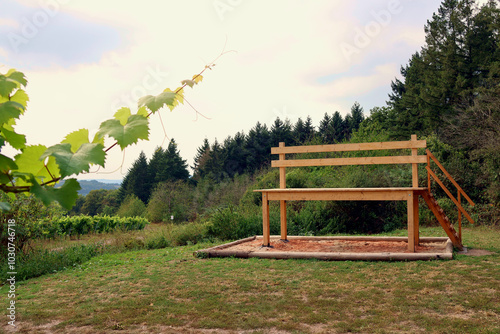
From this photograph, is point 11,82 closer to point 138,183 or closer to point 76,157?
point 76,157

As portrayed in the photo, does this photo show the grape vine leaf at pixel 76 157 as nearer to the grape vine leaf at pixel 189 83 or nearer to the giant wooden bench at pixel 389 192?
the grape vine leaf at pixel 189 83

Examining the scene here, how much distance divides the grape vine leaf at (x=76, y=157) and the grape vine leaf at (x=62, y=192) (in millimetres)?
47

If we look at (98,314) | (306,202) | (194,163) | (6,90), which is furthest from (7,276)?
(194,163)

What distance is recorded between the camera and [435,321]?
3.97 metres

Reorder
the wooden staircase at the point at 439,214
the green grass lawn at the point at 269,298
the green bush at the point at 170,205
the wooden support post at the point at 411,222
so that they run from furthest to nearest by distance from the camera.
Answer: the green bush at the point at 170,205 → the wooden staircase at the point at 439,214 → the wooden support post at the point at 411,222 → the green grass lawn at the point at 269,298

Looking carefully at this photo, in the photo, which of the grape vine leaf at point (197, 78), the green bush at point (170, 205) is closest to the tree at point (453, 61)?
the green bush at point (170, 205)

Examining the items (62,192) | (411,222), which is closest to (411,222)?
(411,222)

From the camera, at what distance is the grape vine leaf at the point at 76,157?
821 mm

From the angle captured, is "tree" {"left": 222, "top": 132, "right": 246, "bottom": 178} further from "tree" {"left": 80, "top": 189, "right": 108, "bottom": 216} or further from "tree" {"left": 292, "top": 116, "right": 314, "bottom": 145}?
"tree" {"left": 80, "top": 189, "right": 108, "bottom": 216}

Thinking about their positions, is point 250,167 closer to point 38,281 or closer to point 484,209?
point 484,209

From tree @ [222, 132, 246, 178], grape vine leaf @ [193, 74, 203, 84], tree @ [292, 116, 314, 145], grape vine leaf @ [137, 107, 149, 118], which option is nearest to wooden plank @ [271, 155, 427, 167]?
grape vine leaf @ [193, 74, 203, 84]

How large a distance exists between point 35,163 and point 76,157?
153 mm

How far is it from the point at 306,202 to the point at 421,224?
4.38 meters

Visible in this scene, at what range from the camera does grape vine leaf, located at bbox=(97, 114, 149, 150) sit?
2.95ft
